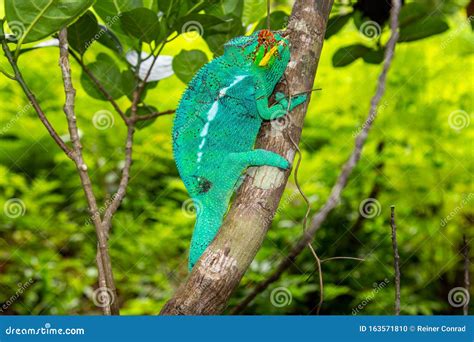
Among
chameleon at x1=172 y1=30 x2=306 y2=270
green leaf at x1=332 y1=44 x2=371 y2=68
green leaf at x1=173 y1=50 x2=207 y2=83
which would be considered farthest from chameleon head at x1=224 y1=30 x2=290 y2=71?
green leaf at x1=332 y1=44 x2=371 y2=68

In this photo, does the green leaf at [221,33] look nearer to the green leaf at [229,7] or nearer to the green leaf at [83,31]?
the green leaf at [229,7]

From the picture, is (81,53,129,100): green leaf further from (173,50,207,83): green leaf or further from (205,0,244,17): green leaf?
(205,0,244,17): green leaf

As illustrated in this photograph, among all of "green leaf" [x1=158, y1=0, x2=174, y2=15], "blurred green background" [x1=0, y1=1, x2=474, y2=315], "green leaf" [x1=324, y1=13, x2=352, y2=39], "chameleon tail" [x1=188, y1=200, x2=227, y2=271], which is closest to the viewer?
"chameleon tail" [x1=188, y1=200, x2=227, y2=271]

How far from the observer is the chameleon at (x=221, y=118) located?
1896 millimetres

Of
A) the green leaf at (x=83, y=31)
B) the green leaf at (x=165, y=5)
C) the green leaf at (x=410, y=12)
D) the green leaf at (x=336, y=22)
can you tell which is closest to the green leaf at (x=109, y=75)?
the green leaf at (x=83, y=31)

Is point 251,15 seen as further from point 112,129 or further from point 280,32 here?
point 112,129

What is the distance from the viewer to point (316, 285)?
3355mm

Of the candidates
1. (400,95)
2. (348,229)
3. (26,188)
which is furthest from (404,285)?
(26,188)

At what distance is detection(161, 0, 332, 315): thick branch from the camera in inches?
54.8

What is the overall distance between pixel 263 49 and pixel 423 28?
2.61 feet

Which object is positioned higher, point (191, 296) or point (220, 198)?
point (191, 296)

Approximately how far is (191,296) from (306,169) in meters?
2.10

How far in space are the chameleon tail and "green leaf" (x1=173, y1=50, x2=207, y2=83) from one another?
0.57 meters

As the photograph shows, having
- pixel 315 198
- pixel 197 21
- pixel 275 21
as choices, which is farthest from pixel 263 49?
pixel 315 198
